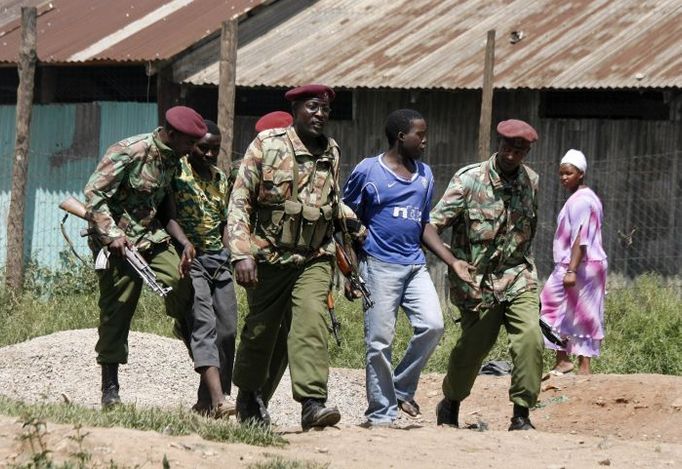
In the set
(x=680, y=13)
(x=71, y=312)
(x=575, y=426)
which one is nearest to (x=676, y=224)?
(x=680, y=13)

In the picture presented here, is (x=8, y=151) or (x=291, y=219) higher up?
(x=8, y=151)

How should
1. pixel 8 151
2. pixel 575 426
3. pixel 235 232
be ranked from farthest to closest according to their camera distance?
pixel 8 151
pixel 575 426
pixel 235 232

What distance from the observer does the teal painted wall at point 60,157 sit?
16.3 m

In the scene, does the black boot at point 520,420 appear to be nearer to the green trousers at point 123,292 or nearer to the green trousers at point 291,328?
the green trousers at point 291,328

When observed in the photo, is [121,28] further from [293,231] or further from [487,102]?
[293,231]

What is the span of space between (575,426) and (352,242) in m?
2.73

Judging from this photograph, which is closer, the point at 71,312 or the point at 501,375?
the point at 501,375

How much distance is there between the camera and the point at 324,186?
24.3 ft

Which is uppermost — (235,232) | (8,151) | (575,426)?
(8,151)

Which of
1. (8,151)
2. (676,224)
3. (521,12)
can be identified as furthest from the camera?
(8,151)

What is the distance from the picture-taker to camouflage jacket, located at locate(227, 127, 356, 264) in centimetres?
733

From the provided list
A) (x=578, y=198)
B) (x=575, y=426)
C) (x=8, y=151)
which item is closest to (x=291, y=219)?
(x=575, y=426)

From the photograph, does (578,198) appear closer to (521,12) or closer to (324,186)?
(324,186)

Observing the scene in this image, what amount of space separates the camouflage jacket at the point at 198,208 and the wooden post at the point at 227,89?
4930 millimetres
